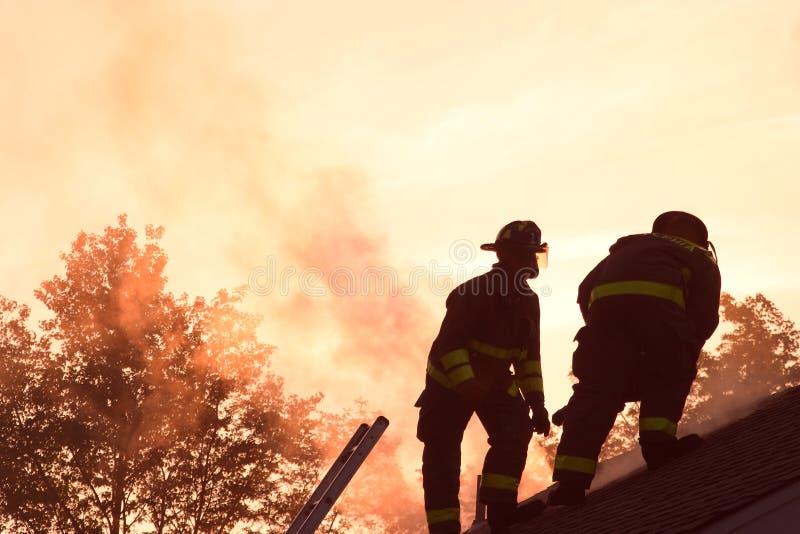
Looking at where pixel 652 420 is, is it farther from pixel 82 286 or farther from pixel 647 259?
pixel 82 286

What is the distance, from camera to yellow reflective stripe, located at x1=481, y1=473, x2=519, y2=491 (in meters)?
5.23

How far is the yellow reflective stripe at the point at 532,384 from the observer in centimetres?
559

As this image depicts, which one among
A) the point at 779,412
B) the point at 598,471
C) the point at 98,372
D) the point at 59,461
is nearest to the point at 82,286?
the point at 98,372

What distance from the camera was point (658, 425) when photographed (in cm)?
479

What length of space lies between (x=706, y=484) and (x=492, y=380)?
194 centimetres

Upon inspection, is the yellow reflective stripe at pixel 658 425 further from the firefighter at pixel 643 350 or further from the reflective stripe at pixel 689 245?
the reflective stripe at pixel 689 245

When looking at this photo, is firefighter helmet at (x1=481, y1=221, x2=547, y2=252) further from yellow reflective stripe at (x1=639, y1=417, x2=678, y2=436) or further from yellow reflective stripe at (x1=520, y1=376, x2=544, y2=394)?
A: yellow reflective stripe at (x1=639, y1=417, x2=678, y2=436)

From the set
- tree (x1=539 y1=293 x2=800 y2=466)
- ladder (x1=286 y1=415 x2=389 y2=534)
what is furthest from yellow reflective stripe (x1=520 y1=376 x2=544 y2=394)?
tree (x1=539 y1=293 x2=800 y2=466)

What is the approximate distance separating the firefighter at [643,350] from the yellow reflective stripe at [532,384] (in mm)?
561

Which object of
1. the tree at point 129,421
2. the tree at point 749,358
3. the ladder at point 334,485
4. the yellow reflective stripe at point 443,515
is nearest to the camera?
the ladder at point 334,485

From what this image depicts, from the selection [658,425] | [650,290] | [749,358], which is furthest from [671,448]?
[749,358]

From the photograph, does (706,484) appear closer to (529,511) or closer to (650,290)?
(650,290)

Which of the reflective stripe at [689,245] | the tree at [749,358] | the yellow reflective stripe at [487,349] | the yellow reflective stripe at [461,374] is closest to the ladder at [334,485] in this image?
the yellow reflective stripe at [461,374]

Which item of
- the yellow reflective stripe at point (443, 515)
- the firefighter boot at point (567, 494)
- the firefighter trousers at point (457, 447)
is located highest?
the firefighter trousers at point (457, 447)
